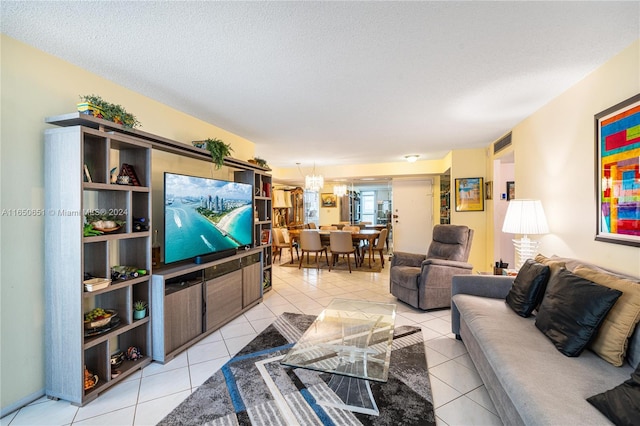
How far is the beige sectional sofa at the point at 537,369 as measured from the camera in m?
1.16

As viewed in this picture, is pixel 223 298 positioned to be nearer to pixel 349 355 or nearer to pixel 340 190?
pixel 349 355

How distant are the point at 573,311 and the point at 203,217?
2992mm

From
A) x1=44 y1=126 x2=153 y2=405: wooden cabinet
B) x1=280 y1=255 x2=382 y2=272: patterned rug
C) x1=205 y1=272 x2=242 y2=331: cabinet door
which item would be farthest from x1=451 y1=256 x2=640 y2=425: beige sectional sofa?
x1=280 y1=255 x2=382 y2=272: patterned rug

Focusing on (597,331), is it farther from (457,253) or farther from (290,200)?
(290,200)

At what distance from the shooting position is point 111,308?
2.23 m

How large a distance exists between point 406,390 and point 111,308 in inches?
90.2

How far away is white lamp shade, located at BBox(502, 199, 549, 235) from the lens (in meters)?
2.78

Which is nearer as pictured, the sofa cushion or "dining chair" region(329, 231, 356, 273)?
the sofa cushion

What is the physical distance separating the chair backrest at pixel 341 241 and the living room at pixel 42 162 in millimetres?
3041

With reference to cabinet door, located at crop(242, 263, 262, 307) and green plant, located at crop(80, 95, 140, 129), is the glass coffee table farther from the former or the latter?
green plant, located at crop(80, 95, 140, 129)

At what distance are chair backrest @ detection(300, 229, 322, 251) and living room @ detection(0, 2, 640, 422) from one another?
3264 mm

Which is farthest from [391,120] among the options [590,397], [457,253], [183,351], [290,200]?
[290,200]

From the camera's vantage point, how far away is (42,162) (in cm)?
195

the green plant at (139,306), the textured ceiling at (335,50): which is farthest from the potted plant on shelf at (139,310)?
the textured ceiling at (335,50)
